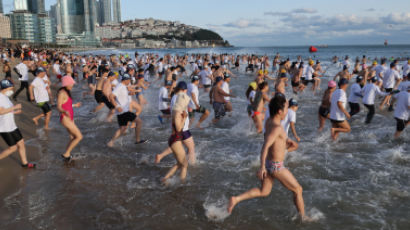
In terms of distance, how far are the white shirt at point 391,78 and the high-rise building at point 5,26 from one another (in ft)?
546

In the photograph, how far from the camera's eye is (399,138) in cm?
738

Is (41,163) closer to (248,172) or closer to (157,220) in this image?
(157,220)

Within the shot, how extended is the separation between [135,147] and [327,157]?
4.43m

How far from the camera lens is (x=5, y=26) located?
140m

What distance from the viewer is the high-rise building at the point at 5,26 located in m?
137

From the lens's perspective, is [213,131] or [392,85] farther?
[392,85]

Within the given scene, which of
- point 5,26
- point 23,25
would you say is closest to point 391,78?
point 23,25

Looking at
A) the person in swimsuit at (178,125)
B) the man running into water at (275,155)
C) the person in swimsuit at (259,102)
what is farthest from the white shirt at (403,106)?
the person in swimsuit at (178,125)

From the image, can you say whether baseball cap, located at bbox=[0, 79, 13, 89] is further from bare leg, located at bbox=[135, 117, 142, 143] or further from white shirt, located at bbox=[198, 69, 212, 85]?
white shirt, located at bbox=[198, 69, 212, 85]

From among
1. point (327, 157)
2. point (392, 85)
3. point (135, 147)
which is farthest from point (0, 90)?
point (392, 85)

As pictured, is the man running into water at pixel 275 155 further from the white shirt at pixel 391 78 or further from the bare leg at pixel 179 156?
the white shirt at pixel 391 78

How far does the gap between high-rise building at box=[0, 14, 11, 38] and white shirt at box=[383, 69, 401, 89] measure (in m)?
166

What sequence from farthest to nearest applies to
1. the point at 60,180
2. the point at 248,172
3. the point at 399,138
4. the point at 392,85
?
the point at 392,85, the point at 399,138, the point at 248,172, the point at 60,180

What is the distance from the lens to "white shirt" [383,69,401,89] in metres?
11.1
